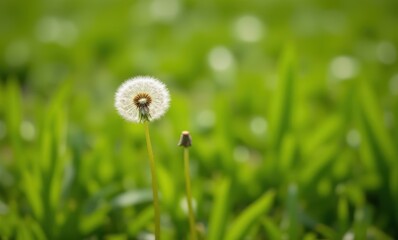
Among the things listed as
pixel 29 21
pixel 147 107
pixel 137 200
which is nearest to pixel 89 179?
pixel 137 200

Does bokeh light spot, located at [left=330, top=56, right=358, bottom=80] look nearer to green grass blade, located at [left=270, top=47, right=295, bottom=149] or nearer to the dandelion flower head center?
green grass blade, located at [left=270, top=47, right=295, bottom=149]

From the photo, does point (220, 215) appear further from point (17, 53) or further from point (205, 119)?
point (17, 53)

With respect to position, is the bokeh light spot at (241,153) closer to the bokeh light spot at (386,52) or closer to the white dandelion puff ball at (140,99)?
the white dandelion puff ball at (140,99)

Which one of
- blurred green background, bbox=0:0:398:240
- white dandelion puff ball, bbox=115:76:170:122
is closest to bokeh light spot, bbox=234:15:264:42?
blurred green background, bbox=0:0:398:240

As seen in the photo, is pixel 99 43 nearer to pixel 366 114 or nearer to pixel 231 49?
pixel 231 49

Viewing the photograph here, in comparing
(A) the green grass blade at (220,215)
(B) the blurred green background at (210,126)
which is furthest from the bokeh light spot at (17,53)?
(A) the green grass blade at (220,215)
